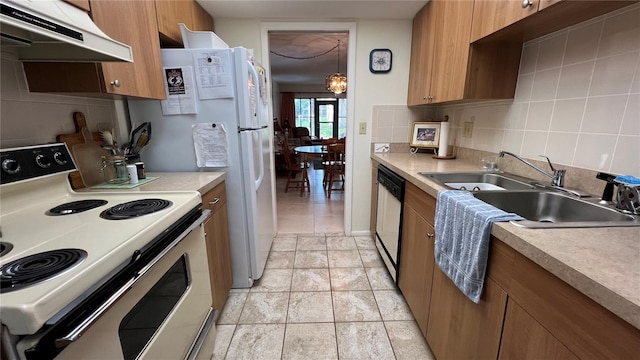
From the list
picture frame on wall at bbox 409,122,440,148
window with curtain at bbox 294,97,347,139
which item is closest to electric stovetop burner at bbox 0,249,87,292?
picture frame on wall at bbox 409,122,440,148

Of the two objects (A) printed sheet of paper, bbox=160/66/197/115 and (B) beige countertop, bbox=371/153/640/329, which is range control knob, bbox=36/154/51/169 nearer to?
(A) printed sheet of paper, bbox=160/66/197/115

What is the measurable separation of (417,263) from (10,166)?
1.82 metres

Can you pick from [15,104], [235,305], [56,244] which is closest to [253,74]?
[15,104]

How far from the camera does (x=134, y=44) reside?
4.40 ft

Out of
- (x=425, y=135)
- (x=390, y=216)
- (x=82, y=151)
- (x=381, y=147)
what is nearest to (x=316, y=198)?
(x=381, y=147)

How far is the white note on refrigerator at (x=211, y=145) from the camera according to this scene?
1666mm

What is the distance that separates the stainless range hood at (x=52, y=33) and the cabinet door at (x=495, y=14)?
161 centimetres

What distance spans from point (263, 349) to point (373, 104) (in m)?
2.14

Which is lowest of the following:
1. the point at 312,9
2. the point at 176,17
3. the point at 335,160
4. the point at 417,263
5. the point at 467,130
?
the point at 417,263

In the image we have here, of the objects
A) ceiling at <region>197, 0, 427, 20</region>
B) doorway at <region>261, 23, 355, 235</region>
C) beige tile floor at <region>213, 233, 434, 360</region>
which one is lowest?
beige tile floor at <region>213, 233, 434, 360</region>

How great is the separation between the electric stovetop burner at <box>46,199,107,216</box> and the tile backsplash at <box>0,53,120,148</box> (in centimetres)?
32

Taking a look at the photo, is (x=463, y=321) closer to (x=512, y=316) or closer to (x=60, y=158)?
(x=512, y=316)

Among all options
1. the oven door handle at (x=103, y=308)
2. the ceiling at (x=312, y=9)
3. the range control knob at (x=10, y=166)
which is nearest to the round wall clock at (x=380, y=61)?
the ceiling at (x=312, y=9)

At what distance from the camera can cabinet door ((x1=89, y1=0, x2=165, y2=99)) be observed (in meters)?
1.15
